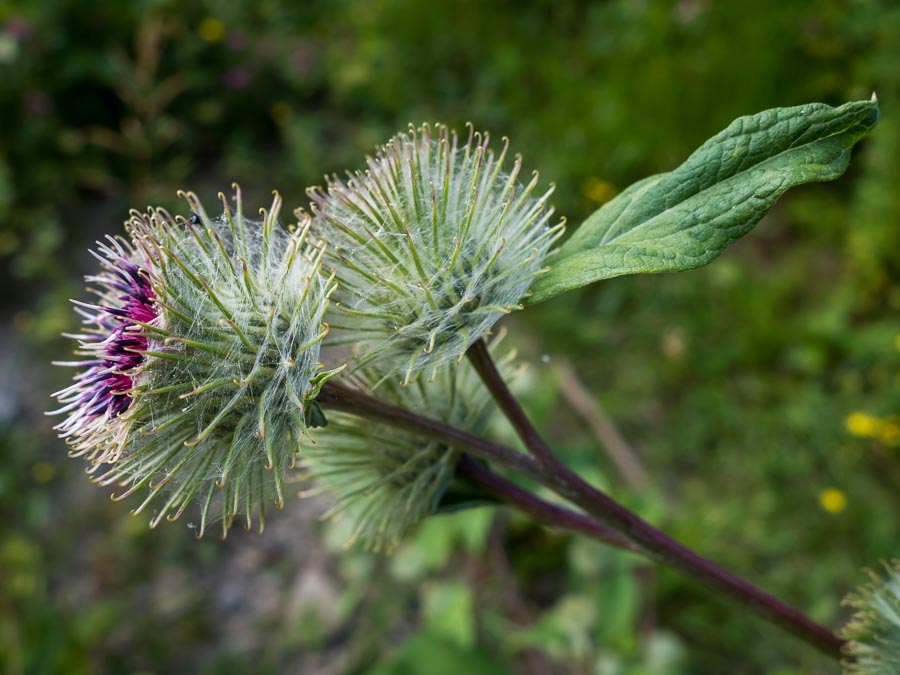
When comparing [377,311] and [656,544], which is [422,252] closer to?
[377,311]

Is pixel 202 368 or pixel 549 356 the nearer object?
pixel 202 368

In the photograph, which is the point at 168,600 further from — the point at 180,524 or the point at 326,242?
the point at 326,242

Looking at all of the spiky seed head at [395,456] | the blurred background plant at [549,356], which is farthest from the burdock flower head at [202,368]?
the blurred background plant at [549,356]

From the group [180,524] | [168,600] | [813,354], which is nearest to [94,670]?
[168,600]

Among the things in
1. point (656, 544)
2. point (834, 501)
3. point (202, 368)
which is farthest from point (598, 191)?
point (202, 368)

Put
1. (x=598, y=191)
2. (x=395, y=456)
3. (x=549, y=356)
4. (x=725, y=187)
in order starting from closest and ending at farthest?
(x=725, y=187) → (x=395, y=456) → (x=549, y=356) → (x=598, y=191)

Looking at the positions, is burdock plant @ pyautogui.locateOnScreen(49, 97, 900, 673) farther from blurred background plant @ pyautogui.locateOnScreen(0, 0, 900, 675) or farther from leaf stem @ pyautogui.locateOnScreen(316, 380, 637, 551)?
blurred background plant @ pyautogui.locateOnScreen(0, 0, 900, 675)

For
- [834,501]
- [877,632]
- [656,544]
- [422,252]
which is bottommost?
[877,632]

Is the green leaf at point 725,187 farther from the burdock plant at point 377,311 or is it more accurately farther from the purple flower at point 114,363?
the purple flower at point 114,363
